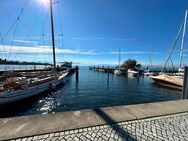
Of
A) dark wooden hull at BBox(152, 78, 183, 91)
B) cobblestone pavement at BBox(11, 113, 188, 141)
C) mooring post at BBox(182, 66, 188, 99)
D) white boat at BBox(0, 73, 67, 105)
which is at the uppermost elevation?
mooring post at BBox(182, 66, 188, 99)

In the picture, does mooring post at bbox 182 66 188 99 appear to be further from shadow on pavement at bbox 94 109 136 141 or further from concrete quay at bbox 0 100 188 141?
shadow on pavement at bbox 94 109 136 141

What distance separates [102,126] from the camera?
3.54 meters

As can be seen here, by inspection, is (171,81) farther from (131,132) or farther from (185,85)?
(131,132)

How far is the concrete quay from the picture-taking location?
10.2ft

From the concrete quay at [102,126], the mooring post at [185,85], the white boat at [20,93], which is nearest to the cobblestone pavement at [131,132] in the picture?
the concrete quay at [102,126]

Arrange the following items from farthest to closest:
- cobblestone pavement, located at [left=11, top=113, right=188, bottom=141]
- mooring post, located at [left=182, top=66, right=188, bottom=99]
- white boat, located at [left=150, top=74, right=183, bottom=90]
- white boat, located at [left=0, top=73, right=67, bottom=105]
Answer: white boat, located at [left=150, top=74, right=183, bottom=90], white boat, located at [left=0, top=73, right=67, bottom=105], mooring post, located at [left=182, top=66, right=188, bottom=99], cobblestone pavement, located at [left=11, top=113, right=188, bottom=141]

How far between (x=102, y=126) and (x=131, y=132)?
74cm

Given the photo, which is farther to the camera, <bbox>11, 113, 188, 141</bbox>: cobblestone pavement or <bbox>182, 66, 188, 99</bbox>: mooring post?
<bbox>182, 66, 188, 99</bbox>: mooring post

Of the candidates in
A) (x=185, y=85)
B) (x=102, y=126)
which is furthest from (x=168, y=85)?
(x=102, y=126)

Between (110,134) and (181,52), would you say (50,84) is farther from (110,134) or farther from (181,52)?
(181,52)

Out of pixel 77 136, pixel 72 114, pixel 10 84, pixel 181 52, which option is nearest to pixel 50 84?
pixel 10 84

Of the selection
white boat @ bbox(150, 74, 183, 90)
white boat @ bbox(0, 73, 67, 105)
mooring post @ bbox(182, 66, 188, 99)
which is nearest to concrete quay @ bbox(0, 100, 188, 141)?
mooring post @ bbox(182, 66, 188, 99)

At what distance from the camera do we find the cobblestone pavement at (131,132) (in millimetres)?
3032

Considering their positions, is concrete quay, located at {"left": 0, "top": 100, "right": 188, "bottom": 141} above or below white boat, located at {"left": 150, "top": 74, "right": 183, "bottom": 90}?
above
